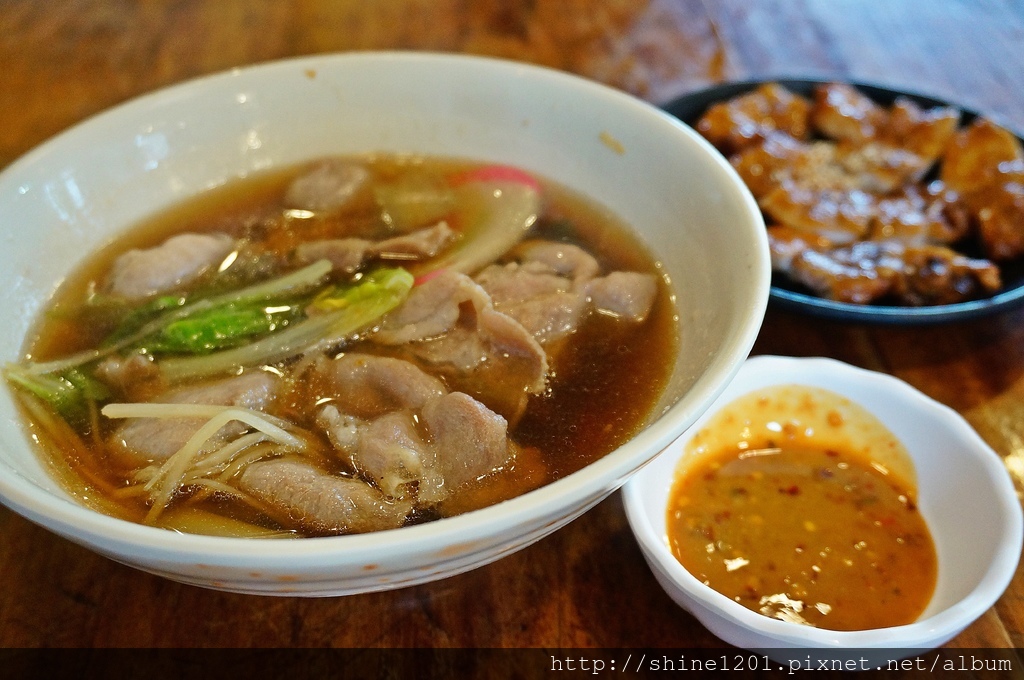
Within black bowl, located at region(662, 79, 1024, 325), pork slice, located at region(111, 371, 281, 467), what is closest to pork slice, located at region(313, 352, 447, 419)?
pork slice, located at region(111, 371, 281, 467)

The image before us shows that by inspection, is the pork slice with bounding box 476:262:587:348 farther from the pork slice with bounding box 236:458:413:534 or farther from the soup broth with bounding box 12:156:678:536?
the pork slice with bounding box 236:458:413:534

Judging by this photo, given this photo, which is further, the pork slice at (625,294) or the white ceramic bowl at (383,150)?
the pork slice at (625,294)

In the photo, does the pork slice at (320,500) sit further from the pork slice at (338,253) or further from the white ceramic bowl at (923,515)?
the pork slice at (338,253)

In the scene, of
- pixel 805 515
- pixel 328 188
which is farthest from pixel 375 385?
pixel 805 515

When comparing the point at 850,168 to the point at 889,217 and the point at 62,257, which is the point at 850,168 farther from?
the point at 62,257

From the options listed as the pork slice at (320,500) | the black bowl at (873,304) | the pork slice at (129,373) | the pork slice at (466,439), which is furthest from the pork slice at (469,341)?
the black bowl at (873,304)

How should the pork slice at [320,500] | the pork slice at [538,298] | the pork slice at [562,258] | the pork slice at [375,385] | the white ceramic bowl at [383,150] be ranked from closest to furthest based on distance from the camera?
the white ceramic bowl at [383,150]
the pork slice at [320,500]
the pork slice at [375,385]
the pork slice at [538,298]
the pork slice at [562,258]

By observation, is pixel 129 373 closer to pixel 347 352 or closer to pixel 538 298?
pixel 347 352
